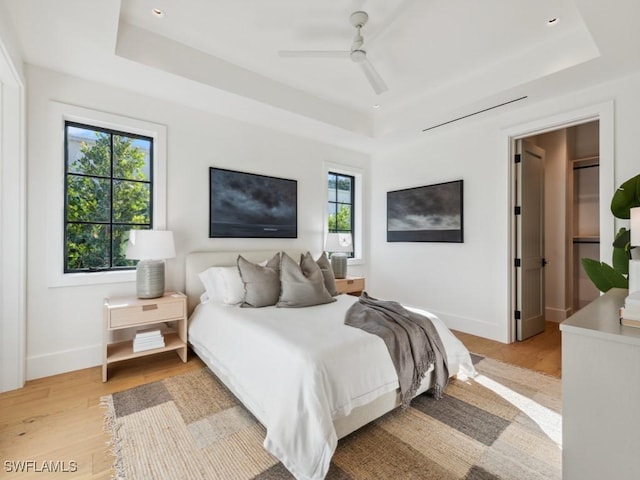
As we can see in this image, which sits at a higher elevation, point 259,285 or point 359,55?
point 359,55

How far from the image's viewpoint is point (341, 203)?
4.84m

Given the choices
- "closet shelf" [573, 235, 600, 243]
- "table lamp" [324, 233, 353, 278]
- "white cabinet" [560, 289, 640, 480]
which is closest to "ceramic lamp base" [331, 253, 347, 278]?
"table lamp" [324, 233, 353, 278]

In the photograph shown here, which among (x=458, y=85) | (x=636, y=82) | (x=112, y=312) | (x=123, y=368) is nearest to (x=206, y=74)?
(x=112, y=312)

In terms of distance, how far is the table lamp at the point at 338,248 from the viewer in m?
4.11

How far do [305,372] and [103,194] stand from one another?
2.66 metres

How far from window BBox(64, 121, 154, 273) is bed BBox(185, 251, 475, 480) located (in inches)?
51.3

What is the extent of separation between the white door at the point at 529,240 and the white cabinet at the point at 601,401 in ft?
8.72

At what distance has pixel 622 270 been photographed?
2.36m

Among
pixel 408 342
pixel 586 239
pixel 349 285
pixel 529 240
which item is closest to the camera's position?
pixel 408 342

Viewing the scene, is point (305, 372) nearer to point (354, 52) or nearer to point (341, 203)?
point (354, 52)

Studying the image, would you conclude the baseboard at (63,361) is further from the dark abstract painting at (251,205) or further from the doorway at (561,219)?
the doorway at (561,219)

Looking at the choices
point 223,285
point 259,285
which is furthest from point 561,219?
point 223,285

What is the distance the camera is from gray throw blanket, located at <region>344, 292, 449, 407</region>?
1957mm

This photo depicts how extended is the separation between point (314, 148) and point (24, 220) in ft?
10.5
